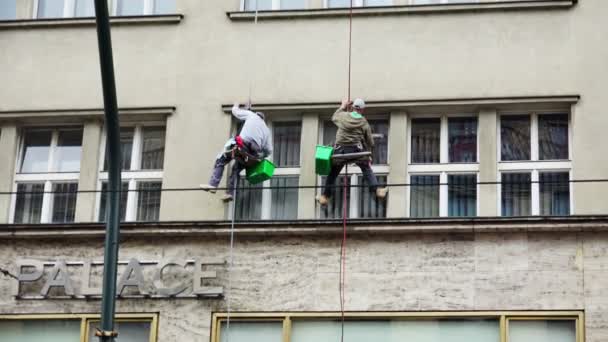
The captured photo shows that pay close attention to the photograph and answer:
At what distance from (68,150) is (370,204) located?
4.66 metres

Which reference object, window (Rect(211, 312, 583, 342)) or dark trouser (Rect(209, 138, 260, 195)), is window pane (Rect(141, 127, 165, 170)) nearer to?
dark trouser (Rect(209, 138, 260, 195))

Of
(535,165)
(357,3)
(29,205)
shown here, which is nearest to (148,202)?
(29,205)

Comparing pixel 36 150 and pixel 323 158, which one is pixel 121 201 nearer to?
pixel 36 150

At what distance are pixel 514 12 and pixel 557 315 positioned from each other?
4.53 m

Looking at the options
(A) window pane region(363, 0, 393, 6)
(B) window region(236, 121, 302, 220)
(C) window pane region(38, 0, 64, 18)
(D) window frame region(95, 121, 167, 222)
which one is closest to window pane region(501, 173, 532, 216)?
(B) window region(236, 121, 302, 220)

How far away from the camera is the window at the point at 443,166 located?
21531mm

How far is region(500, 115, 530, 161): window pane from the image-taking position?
21.6 meters

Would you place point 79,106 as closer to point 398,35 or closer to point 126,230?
point 126,230

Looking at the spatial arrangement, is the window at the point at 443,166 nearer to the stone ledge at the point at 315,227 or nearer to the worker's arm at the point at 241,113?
the stone ledge at the point at 315,227

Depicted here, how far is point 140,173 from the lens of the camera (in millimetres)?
22438

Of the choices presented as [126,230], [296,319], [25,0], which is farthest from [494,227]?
[25,0]

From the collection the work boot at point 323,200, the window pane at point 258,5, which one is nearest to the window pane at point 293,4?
the window pane at point 258,5

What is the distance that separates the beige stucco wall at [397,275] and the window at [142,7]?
3827mm

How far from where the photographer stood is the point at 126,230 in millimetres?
21328
